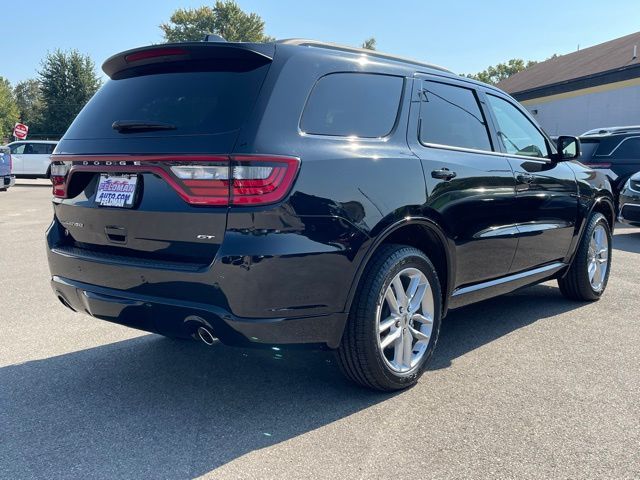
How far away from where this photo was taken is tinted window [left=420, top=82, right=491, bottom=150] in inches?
148

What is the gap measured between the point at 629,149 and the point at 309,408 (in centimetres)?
1168

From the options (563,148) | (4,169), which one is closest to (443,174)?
(563,148)

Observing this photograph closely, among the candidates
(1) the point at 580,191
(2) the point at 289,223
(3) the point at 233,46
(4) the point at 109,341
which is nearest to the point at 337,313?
(2) the point at 289,223

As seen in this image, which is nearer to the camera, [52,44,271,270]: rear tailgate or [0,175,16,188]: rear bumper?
[52,44,271,270]: rear tailgate

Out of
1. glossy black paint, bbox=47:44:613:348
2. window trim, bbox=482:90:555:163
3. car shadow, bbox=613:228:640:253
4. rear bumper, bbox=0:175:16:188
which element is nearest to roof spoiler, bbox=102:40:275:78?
glossy black paint, bbox=47:44:613:348

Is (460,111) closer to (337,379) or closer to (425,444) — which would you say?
(337,379)

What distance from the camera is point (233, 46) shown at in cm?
295

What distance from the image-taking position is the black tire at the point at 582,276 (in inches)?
210

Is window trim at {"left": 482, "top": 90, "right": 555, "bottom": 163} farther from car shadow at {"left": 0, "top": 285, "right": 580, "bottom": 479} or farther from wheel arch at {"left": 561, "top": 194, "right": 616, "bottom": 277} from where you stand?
car shadow at {"left": 0, "top": 285, "right": 580, "bottom": 479}

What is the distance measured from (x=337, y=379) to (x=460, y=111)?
6.52 feet

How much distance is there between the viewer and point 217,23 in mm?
68250

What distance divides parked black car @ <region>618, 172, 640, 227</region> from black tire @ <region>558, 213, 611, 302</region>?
5197 millimetres

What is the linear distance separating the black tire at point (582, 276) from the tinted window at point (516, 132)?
0.93 m

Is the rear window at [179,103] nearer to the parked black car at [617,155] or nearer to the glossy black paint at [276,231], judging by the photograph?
the glossy black paint at [276,231]
